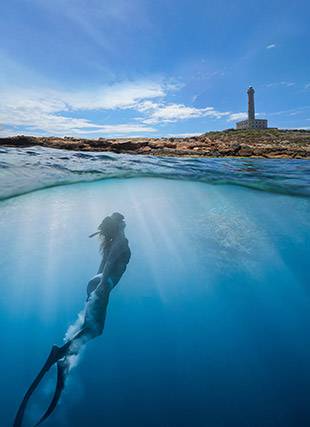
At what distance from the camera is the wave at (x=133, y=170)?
12594 millimetres

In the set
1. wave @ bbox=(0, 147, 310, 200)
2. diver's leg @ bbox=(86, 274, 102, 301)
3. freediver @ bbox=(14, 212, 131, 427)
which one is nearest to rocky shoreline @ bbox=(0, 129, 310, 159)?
wave @ bbox=(0, 147, 310, 200)

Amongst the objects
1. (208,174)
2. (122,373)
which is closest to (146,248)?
(208,174)

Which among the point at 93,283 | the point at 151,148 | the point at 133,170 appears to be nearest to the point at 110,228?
the point at 93,283

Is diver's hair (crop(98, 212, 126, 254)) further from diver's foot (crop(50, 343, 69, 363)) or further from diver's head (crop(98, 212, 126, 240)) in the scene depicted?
diver's foot (crop(50, 343, 69, 363))

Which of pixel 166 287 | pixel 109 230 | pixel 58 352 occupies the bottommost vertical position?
pixel 166 287

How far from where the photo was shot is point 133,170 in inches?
558

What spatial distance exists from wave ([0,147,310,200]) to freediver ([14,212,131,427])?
25.9 feet

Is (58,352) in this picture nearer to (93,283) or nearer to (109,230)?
(93,283)

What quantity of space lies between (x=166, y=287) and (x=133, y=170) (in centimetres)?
818

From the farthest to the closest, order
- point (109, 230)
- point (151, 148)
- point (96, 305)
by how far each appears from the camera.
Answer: point (151, 148) → point (109, 230) → point (96, 305)

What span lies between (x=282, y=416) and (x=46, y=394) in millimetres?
5772

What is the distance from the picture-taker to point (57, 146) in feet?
52.9

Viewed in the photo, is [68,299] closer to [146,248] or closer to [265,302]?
[146,248]

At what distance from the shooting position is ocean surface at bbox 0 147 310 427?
20.9 feet
